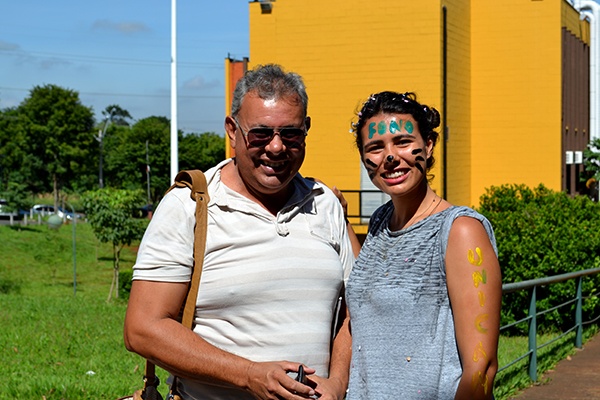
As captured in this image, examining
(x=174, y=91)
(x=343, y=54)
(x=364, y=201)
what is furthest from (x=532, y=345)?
(x=174, y=91)

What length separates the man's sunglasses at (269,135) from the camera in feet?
10.8

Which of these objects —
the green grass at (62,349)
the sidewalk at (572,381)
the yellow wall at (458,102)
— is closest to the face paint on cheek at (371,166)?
the sidewalk at (572,381)

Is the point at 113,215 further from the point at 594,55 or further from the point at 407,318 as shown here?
the point at 407,318

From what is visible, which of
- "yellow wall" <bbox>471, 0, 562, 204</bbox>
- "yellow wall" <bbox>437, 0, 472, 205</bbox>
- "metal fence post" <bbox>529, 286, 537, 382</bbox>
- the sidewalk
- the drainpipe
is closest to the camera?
the sidewalk

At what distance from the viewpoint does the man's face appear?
3.29 m

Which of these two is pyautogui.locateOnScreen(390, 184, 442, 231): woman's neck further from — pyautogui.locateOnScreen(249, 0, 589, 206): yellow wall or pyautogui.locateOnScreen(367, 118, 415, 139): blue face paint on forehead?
pyautogui.locateOnScreen(249, 0, 589, 206): yellow wall

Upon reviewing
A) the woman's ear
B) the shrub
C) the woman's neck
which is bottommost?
the shrub

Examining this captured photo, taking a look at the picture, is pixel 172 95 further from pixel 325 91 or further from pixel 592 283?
pixel 592 283

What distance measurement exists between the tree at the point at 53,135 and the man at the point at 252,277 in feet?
202

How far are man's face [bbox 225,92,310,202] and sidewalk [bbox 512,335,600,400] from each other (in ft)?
17.3

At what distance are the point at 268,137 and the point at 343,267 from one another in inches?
21.9

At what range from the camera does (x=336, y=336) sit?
348cm

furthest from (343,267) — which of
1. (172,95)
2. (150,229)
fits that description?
(172,95)

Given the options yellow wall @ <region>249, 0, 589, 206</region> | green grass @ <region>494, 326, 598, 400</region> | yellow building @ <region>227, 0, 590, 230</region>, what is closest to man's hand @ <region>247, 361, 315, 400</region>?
green grass @ <region>494, 326, 598, 400</region>
